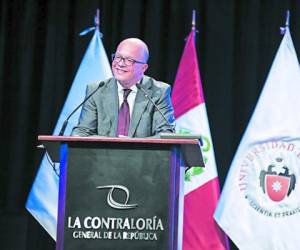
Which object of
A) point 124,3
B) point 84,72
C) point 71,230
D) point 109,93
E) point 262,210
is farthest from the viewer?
point 124,3

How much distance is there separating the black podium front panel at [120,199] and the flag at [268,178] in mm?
2226

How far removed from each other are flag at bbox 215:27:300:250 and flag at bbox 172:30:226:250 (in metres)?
0.11

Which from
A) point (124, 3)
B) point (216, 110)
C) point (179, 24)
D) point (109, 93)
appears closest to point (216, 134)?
point (216, 110)

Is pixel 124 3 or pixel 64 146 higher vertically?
pixel 124 3

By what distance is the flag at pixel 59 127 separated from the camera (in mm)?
4836

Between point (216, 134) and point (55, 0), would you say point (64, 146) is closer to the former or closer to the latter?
point (216, 134)

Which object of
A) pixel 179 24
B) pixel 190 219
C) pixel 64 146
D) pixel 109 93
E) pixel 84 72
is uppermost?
pixel 179 24

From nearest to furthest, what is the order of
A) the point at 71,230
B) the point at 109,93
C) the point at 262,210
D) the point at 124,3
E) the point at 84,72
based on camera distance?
1. the point at 71,230
2. the point at 109,93
3. the point at 262,210
4. the point at 84,72
5. the point at 124,3

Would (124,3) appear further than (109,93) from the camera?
Yes

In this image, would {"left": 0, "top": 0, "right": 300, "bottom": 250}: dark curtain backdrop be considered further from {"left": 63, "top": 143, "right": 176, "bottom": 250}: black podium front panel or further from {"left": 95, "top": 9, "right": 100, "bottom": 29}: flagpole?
{"left": 63, "top": 143, "right": 176, "bottom": 250}: black podium front panel

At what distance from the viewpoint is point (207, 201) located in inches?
190

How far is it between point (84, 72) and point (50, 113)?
0.51 metres

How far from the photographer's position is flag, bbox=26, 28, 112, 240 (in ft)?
15.9

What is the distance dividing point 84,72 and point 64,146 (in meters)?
2.56
